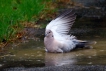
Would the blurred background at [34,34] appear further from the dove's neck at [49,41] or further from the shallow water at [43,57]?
the dove's neck at [49,41]

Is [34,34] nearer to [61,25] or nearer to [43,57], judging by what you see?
[61,25]

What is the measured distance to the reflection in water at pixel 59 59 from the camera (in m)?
6.43

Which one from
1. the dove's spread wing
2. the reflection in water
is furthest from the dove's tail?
the reflection in water

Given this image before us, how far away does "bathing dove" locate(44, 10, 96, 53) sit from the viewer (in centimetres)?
721

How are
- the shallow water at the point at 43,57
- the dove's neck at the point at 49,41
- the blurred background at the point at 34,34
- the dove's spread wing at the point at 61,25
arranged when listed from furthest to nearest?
the dove's spread wing at the point at 61,25
the dove's neck at the point at 49,41
the blurred background at the point at 34,34
the shallow water at the point at 43,57

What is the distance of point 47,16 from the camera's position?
11.0 m

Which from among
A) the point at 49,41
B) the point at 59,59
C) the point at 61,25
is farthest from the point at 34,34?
the point at 59,59

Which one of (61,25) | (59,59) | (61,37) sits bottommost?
(59,59)

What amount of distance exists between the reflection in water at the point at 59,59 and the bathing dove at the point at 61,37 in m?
0.14

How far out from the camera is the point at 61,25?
7.74 metres

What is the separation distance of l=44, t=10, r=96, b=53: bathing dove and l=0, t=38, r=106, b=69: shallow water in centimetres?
11

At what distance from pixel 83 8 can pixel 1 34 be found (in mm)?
5829

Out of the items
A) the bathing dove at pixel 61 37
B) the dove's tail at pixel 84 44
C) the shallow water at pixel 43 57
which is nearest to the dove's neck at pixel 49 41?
the bathing dove at pixel 61 37

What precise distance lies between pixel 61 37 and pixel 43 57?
2.32ft
